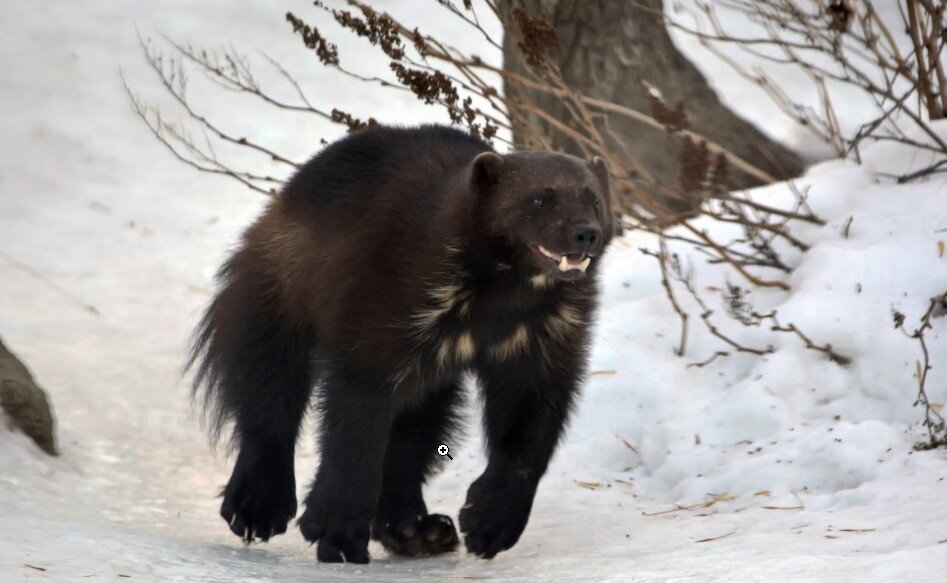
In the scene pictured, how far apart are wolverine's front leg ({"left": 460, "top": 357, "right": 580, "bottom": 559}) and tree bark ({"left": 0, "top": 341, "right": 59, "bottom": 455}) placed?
175 cm

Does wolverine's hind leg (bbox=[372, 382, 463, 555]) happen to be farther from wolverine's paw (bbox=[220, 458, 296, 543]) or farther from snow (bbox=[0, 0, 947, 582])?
wolverine's paw (bbox=[220, 458, 296, 543])

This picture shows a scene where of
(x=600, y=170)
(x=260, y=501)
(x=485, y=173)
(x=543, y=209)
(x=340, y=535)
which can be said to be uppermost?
(x=600, y=170)

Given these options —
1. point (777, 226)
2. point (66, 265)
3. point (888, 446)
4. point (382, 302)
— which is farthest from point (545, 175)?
point (66, 265)

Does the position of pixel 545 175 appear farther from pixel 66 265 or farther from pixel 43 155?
pixel 43 155

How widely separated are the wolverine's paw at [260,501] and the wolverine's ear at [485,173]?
4.07 feet

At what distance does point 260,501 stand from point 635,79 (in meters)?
3.80

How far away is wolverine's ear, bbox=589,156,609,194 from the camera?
3564mm

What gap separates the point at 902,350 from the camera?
4305mm

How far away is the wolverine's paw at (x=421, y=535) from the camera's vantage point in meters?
3.83

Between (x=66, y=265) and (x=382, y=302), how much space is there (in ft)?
14.3

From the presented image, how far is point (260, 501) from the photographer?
3938mm

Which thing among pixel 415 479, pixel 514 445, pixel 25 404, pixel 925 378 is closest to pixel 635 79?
pixel 925 378

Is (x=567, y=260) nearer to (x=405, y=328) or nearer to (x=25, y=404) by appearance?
(x=405, y=328)

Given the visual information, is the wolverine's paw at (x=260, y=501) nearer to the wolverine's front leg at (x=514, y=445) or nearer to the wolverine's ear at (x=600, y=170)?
the wolverine's front leg at (x=514, y=445)
